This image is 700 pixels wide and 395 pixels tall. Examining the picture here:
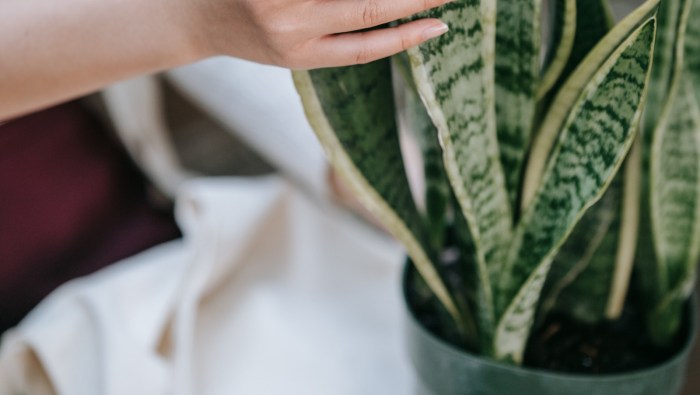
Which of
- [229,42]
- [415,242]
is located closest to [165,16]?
[229,42]

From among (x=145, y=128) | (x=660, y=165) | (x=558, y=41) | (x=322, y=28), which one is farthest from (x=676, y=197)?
(x=145, y=128)

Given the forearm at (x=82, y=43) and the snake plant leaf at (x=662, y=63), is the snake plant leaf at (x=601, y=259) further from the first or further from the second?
the forearm at (x=82, y=43)

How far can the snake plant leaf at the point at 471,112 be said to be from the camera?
32cm

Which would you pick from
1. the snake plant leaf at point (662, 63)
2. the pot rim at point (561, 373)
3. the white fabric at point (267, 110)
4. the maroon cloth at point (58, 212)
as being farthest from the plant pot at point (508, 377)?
the maroon cloth at point (58, 212)

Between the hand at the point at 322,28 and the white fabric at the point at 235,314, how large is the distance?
0.33 m

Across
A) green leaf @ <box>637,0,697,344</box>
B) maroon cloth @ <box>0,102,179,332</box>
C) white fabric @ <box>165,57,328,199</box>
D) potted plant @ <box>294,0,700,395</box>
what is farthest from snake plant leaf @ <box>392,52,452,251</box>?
maroon cloth @ <box>0,102,179,332</box>

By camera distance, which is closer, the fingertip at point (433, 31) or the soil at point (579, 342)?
the fingertip at point (433, 31)

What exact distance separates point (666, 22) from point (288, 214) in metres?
0.41

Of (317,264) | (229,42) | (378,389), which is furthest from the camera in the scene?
(317,264)

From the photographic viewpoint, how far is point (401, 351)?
624mm

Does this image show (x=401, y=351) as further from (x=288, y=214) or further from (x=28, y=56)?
(x=28, y=56)

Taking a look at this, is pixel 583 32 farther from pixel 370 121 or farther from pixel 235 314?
pixel 235 314

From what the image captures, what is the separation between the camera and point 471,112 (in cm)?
36

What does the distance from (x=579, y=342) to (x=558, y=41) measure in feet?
0.65
